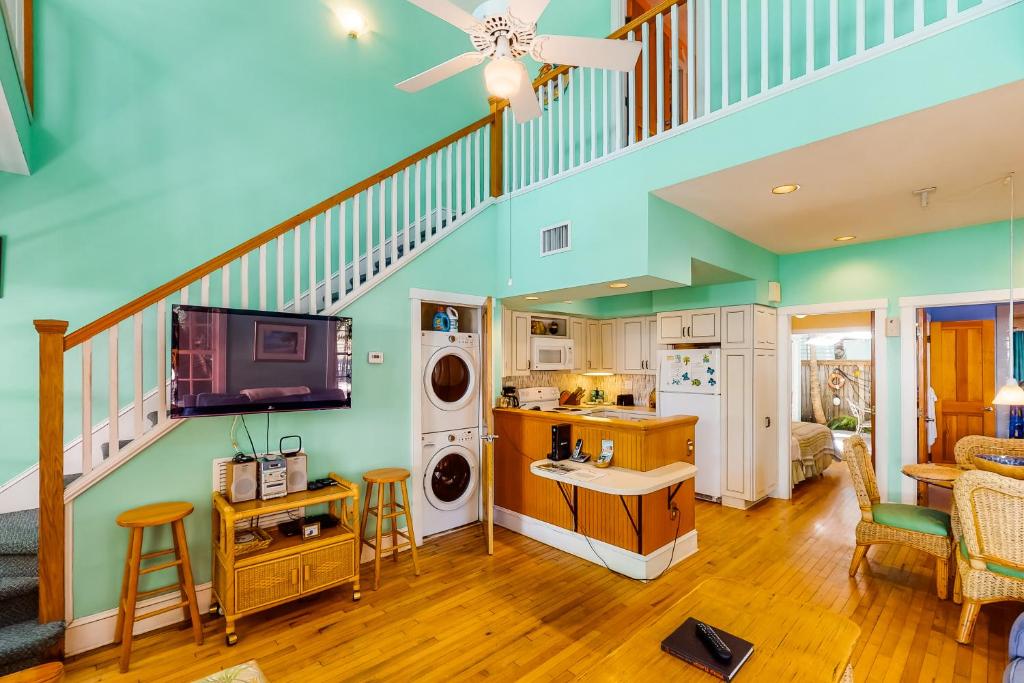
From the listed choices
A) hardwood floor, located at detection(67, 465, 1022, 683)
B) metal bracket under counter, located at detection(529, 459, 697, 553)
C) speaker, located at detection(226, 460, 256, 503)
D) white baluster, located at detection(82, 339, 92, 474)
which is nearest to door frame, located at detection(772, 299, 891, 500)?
hardwood floor, located at detection(67, 465, 1022, 683)

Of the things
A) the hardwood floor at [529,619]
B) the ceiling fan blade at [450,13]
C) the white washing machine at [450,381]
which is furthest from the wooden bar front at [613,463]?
the ceiling fan blade at [450,13]

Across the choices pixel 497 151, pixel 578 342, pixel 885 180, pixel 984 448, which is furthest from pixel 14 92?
pixel 984 448

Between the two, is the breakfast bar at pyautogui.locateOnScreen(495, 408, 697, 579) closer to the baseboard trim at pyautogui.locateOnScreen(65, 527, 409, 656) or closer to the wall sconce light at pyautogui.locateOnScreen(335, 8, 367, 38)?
the baseboard trim at pyautogui.locateOnScreen(65, 527, 409, 656)

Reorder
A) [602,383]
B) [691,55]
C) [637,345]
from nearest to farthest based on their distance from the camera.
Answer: [691,55], [637,345], [602,383]

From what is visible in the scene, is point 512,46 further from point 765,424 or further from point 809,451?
point 809,451

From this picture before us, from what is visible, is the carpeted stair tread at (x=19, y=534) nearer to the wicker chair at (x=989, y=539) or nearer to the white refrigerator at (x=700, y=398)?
the white refrigerator at (x=700, y=398)

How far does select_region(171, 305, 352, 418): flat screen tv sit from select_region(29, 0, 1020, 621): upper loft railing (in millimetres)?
100

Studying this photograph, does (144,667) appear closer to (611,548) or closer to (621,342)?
(611,548)

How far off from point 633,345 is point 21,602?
240 inches

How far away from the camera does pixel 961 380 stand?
5.25 metres

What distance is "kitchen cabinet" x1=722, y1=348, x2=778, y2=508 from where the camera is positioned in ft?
15.8

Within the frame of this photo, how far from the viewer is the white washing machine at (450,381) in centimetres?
399

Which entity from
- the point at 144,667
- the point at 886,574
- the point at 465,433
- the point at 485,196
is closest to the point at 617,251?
the point at 485,196

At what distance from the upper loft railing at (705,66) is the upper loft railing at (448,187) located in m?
0.01
